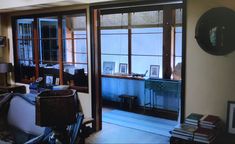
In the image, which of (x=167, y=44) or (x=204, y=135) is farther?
(x=167, y=44)

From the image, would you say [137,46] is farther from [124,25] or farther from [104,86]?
[104,86]

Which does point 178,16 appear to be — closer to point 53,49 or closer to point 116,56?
point 116,56

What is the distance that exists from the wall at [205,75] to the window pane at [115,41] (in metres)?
3.44

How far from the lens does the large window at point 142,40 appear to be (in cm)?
594

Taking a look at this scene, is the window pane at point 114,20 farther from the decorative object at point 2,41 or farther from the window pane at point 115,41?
the decorative object at point 2,41

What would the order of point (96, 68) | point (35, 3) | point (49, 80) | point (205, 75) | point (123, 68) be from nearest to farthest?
point (205, 75)
point (35, 3)
point (96, 68)
point (49, 80)
point (123, 68)

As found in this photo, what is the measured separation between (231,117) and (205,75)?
23.9 inches

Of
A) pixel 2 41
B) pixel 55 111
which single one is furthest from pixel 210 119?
pixel 2 41

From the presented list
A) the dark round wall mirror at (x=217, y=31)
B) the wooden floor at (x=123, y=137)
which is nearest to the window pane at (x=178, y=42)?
the wooden floor at (x=123, y=137)

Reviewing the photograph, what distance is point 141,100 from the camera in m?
6.55

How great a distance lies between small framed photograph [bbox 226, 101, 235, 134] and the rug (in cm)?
176

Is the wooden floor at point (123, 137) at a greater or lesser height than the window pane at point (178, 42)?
lesser

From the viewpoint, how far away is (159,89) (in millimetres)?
5973

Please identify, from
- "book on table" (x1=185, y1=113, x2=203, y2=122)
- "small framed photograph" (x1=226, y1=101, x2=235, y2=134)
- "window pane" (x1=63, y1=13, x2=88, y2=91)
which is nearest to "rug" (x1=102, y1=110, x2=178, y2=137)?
"window pane" (x1=63, y1=13, x2=88, y2=91)
